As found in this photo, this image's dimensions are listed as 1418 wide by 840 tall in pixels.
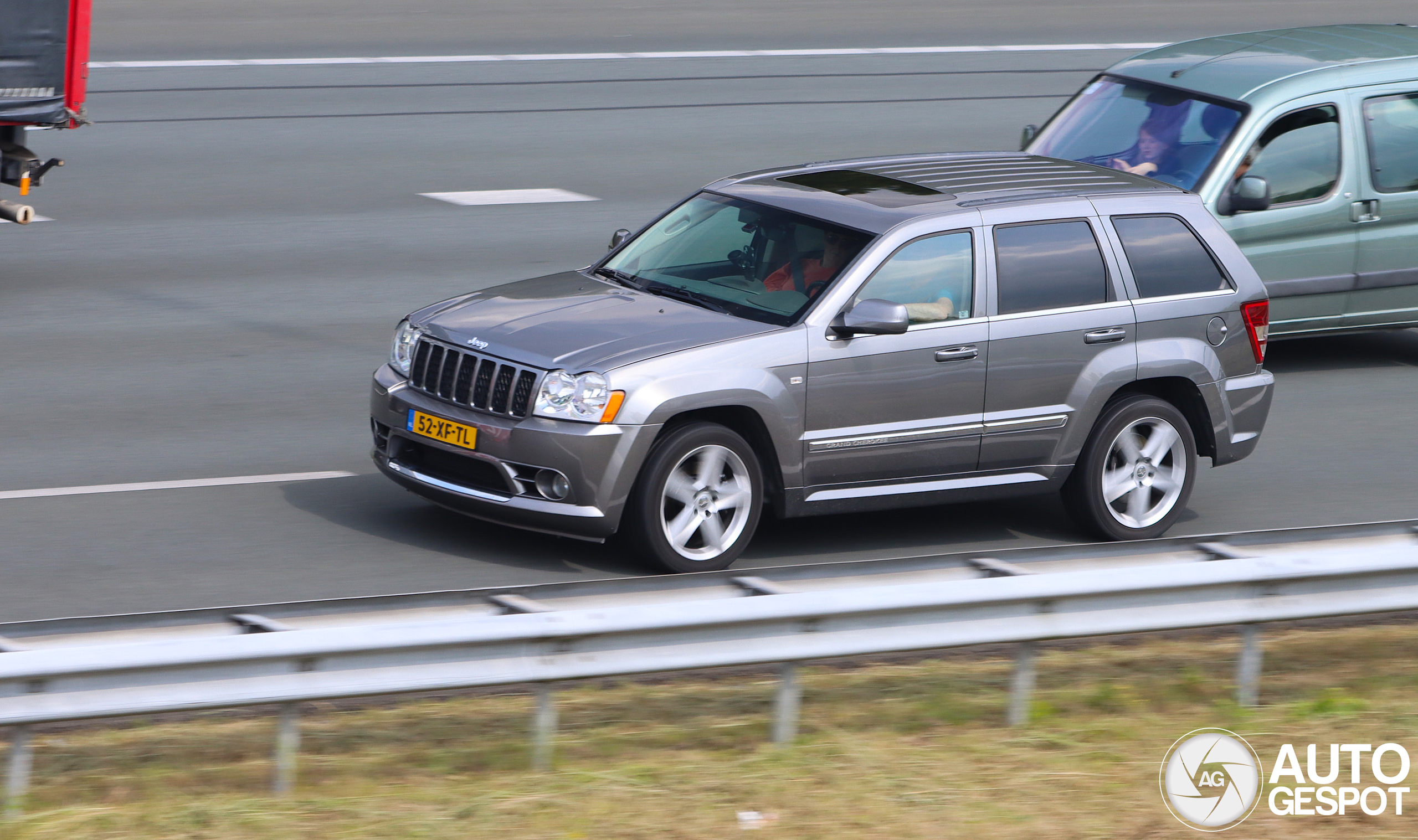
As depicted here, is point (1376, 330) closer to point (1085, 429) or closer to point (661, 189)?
point (1085, 429)

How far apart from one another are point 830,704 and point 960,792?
31.0 inches

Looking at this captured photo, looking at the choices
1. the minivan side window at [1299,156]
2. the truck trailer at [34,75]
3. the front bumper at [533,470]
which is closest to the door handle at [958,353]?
the front bumper at [533,470]

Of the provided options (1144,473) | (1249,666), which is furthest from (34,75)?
(1249,666)

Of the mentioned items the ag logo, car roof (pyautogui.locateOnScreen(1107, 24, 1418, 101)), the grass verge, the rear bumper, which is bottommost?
the grass verge

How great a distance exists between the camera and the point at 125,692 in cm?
514

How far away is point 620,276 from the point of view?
892 cm

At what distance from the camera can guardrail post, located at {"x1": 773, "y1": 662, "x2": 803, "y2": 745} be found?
5.93 metres

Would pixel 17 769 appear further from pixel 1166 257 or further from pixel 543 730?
pixel 1166 257

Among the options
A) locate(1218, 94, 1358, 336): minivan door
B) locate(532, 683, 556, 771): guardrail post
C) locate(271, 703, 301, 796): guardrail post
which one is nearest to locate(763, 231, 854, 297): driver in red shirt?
locate(532, 683, 556, 771): guardrail post

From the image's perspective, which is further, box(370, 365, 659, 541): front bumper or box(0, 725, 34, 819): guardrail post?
box(370, 365, 659, 541): front bumper

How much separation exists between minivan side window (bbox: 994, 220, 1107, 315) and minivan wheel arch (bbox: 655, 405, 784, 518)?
1.32 meters

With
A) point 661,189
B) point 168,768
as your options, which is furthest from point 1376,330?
point 168,768

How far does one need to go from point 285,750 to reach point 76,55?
30.1 feet

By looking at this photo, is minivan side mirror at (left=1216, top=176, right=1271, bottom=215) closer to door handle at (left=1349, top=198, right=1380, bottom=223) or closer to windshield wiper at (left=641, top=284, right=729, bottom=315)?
door handle at (left=1349, top=198, right=1380, bottom=223)
